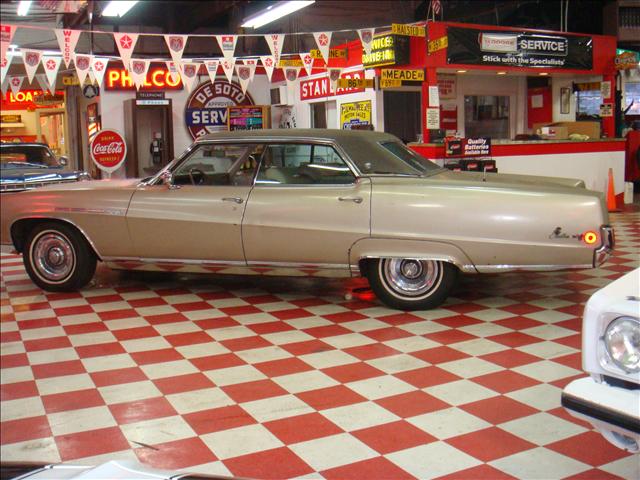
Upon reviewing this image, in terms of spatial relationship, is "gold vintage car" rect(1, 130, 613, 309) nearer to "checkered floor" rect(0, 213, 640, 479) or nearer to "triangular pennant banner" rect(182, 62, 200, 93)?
"checkered floor" rect(0, 213, 640, 479)

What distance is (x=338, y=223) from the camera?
554 centimetres

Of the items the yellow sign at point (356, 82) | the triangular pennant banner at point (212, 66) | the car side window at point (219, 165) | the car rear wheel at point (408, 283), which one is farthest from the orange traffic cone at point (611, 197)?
the car side window at point (219, 165)

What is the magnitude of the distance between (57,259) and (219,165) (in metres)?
1.78

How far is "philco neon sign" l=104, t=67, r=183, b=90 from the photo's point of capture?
51.5 feet

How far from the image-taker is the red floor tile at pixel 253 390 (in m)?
3.89

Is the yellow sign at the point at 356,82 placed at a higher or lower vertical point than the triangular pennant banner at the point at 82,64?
lower

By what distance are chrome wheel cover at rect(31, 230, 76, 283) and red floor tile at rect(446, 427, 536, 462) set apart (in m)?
4.34

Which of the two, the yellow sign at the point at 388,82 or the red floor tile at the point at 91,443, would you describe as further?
the yellow sign at the point at 388,82

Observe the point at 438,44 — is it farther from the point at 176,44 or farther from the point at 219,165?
the point at 219,165

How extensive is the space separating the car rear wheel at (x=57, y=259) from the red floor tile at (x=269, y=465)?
377 centimetres

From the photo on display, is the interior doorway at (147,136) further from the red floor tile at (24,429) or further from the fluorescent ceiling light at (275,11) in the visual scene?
the red floor tile at (24,429)

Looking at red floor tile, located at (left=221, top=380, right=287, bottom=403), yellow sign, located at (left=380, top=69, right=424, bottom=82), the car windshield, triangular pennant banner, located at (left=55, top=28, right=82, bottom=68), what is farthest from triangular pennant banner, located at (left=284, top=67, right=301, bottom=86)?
red floor tile, located at (left=221, top=380, right=287, bottom=403)

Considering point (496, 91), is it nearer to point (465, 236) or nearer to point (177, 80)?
point (177, 80)

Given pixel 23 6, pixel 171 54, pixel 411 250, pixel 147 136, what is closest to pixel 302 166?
pixel 411 250
